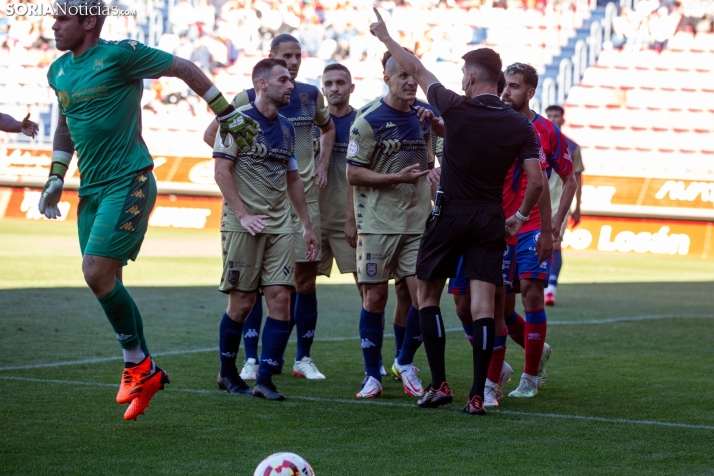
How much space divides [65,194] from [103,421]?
734 inches

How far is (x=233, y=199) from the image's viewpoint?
609 centimetres

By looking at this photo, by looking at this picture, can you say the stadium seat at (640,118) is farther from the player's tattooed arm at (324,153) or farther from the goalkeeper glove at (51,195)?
the goalkeeper glove at (51,195)

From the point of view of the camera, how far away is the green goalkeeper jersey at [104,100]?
5.26 m

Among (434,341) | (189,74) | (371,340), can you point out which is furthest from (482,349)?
(189,74)

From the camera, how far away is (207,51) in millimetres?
26734

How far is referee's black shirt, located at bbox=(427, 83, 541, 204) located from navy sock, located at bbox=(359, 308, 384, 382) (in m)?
1.28

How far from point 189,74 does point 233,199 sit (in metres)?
1.04

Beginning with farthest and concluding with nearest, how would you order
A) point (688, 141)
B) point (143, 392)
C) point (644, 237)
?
1. point (688, 141)
2. point (644, 237)
3. point (143, 392)

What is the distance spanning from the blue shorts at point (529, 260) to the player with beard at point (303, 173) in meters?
1.45

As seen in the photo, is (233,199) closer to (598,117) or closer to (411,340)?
(411,340)

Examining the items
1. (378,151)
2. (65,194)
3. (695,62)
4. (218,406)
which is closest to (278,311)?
(218,406)

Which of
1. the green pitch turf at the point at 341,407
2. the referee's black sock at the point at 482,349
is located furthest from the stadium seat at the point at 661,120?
the referee's black sock at the point at 482,349

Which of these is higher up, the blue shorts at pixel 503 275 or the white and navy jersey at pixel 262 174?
the white and navy jersey at pixel 262 174

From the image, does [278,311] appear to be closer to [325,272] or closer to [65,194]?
[325,272]
